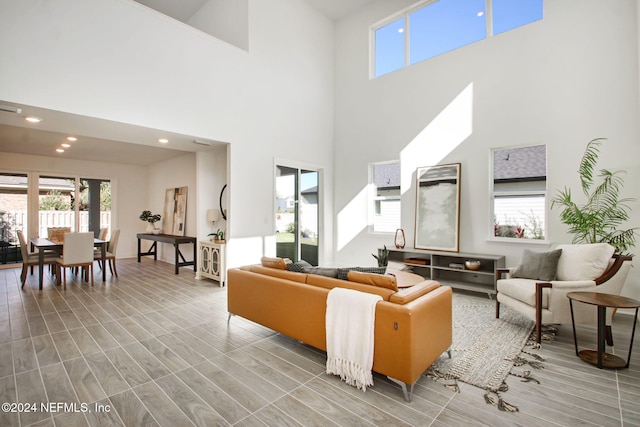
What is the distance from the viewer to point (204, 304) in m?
4.30

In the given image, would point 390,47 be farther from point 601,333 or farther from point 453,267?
point 601,333

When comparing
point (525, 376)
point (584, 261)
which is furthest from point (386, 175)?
point (525, 376)

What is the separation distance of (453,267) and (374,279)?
301cm

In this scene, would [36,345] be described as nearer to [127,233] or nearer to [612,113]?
[127,233]

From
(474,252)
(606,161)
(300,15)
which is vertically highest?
(300,15)

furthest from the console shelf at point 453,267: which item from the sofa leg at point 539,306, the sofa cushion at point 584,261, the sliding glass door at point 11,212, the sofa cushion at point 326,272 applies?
the sliding glass door at point 11,212

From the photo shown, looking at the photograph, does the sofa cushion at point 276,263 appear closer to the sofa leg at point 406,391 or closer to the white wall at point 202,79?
the sofa leg at point 406,391

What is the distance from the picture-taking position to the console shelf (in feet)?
15.3

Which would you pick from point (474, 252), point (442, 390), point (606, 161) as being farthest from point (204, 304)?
point (606, 161)

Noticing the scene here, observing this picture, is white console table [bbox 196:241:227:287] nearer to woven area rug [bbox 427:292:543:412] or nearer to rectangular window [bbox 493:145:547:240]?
woven area rug [bbox 427:292:543:412]

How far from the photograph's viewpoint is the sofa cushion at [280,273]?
110 inches

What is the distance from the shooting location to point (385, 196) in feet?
20.7

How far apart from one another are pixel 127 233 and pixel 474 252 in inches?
346

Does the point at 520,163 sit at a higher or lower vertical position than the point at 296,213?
higher
